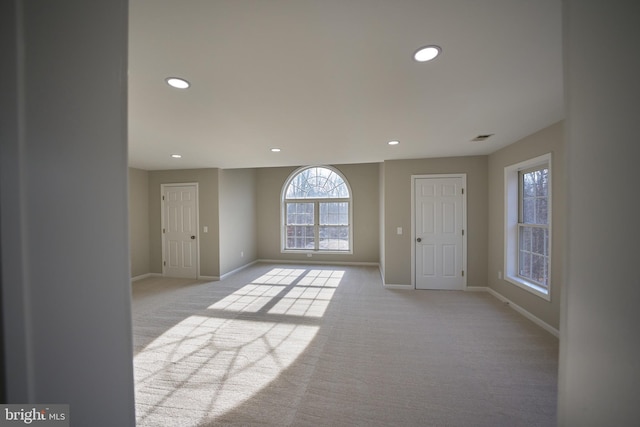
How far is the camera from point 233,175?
595 centimetres

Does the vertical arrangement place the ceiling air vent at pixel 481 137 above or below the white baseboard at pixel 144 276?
above

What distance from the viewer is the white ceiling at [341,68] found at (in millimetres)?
1195

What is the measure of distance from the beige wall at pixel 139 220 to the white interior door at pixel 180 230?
40 cm

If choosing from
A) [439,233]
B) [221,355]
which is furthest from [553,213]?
[221,355]

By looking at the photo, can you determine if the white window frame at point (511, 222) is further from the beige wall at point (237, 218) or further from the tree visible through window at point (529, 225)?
the beige wall at point (237, 218)

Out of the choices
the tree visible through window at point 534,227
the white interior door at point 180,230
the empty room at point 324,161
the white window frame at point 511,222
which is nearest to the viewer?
the empty room at point 324,161

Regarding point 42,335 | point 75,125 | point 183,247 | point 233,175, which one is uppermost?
point 233,175

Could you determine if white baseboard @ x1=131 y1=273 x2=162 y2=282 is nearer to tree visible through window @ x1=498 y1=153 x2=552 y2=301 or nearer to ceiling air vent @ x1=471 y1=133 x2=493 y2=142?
ceiling air vent @ x1=471 y1=133 x2=493 y2=142

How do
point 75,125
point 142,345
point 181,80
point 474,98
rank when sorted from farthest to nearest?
1. point 142,345
2. point 474,98
3. point 181,80
4. point 75,125

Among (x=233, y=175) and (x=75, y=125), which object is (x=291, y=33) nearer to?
(x=75, y=125)

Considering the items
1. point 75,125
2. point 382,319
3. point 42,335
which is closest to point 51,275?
point 42,335

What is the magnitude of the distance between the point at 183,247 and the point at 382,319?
444cm

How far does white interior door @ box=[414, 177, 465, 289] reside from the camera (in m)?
4.45

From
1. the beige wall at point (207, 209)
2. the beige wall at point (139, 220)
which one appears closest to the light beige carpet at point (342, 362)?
the beige wall at point (207, 209)
